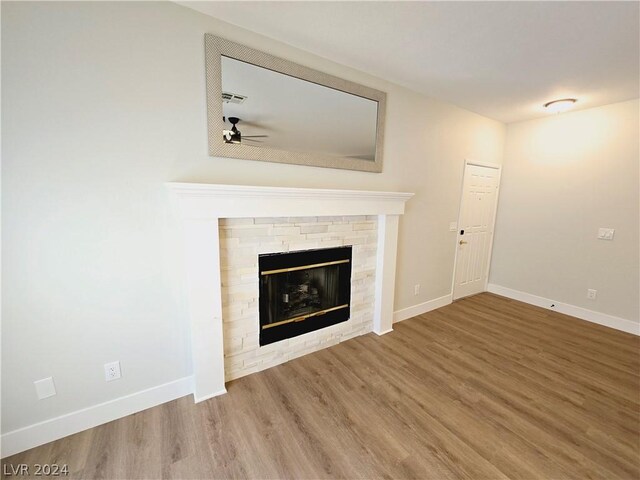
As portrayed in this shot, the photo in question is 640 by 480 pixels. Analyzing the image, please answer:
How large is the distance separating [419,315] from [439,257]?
0.78 m

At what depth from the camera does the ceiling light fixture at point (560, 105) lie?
2.83m

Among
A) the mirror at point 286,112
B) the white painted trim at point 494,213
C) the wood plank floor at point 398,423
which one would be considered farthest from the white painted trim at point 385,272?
the white painted trim at point 494,213

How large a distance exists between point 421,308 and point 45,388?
Result: 3.36 meters

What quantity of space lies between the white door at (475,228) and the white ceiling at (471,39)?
118 cm

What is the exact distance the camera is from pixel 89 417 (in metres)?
1.61

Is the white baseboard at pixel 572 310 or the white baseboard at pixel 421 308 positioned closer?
the white baseboard at pixel 572 310

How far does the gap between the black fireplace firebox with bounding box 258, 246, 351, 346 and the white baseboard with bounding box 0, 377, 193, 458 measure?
2.28 feet

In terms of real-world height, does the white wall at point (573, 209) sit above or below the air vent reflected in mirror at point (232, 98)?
below

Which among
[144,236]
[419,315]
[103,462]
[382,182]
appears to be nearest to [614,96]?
[382,182]

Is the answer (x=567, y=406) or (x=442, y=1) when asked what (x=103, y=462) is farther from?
(x=442, y=1)

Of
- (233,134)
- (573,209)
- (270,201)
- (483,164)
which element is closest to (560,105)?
(483,164)

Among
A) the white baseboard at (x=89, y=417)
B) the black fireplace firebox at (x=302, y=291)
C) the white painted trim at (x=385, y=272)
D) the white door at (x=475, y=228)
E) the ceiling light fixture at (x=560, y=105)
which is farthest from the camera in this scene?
the white door at (x=475, y=228)

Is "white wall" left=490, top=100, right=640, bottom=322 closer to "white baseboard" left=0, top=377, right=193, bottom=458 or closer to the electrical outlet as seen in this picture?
"white baseboard" left=0, top=377, right=193, bottom=458

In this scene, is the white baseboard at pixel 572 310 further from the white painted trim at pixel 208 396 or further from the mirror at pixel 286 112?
the white painted trim at pixel 208 396
